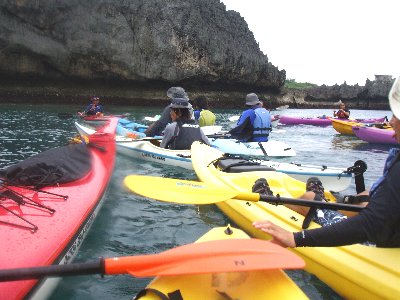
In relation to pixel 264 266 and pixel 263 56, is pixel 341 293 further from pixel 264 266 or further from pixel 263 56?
pixel 263 56

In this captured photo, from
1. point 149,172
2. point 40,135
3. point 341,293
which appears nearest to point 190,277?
point 341,293

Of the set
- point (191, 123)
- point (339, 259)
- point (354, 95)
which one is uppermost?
point (354, 95)

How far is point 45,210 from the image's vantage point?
306 centimetres

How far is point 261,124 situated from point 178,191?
17.6 ft

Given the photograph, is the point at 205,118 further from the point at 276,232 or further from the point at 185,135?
the point at 276,232

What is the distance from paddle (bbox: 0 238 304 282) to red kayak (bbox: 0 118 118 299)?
51cm

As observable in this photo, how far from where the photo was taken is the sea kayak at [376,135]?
480 inches

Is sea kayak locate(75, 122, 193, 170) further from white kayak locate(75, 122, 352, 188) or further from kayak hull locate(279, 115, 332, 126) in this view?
kayak hull locate(279, 115, 332, 126)

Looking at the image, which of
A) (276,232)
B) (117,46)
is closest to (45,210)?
(276,232)

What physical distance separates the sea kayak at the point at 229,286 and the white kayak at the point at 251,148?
19.2 feet

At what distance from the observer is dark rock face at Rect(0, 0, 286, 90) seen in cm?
2495

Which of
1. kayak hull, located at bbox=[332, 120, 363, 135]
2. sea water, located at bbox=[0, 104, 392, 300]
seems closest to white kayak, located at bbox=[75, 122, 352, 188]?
sea water, located at bbox=[0, 104, 392, 300]

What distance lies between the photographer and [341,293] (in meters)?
2.88

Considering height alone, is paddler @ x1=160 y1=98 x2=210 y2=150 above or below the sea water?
above
